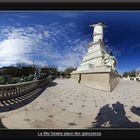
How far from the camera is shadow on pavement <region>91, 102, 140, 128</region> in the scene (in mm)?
2496

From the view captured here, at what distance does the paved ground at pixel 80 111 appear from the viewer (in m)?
2.50

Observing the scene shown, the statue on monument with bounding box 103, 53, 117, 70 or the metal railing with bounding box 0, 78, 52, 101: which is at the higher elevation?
the statue on monument with bounding box 103, 53, 117, 70

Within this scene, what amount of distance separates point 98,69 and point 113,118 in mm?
377

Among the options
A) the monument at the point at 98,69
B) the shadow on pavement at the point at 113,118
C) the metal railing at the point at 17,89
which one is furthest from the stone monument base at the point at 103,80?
the metal railing at the point at 17,89

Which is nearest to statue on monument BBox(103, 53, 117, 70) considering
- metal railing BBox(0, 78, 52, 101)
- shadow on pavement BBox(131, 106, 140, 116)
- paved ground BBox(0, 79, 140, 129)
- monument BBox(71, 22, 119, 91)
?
monument BBox(71, 22, 119, 91)

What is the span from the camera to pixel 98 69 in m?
2.64

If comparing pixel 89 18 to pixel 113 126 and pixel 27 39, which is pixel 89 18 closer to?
pixel 27 39

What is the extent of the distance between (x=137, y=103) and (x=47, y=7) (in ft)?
3.03

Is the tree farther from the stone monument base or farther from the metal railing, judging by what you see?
the metal railing

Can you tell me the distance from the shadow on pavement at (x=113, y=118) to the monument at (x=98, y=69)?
0.16 metres

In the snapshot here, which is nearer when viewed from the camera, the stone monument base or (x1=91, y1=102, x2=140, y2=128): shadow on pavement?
(x1=91, y1=102, x2=140, y2=128): shadow on pavement

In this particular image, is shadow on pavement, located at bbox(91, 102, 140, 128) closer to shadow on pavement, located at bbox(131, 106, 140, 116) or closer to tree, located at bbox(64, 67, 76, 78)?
shadow on pavement, located at bbox(131, 106, 140, 116)

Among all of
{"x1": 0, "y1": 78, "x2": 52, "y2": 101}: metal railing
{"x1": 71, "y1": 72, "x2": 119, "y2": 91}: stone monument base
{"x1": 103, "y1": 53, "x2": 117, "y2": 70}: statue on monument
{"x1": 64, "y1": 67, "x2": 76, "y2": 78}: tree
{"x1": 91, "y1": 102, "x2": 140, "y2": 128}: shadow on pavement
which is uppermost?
{"x1": 103, "y1": 53, "x2": 117, "y2": 70}: statue on monument

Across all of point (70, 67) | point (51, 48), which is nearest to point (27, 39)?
point (51, 48)
